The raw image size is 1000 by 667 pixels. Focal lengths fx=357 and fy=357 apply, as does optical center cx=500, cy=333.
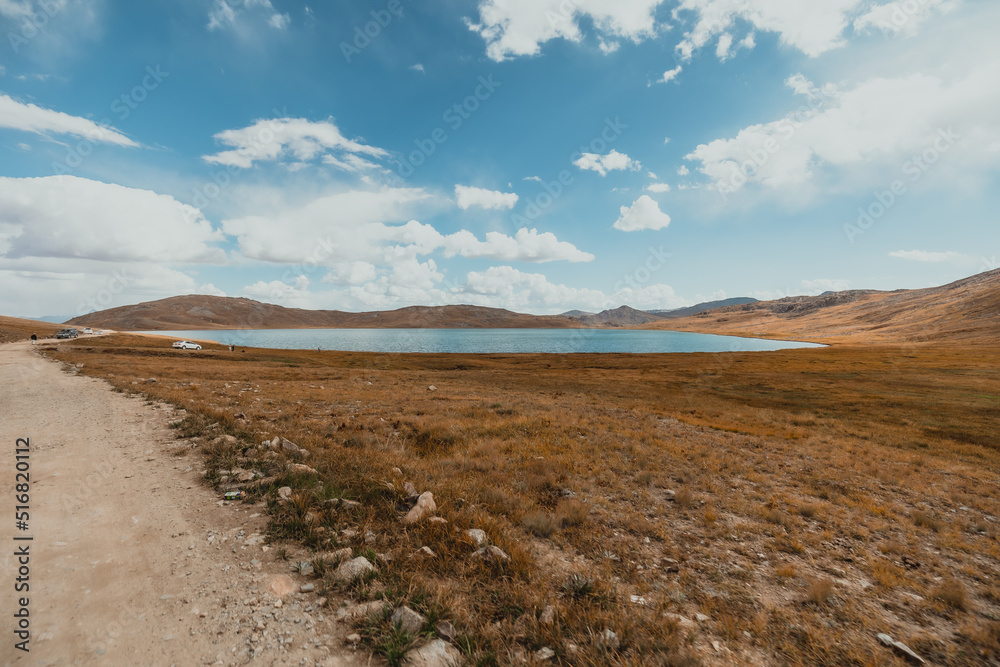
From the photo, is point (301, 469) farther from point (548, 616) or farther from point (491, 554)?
point (548, 616)

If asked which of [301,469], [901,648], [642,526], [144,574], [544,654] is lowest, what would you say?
[642,526]

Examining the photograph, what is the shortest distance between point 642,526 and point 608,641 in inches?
188

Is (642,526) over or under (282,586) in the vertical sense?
under

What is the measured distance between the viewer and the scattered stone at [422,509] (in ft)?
24.3

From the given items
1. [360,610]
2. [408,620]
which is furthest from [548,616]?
[360,610]

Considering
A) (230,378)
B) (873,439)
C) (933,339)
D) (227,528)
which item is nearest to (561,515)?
(227,528)

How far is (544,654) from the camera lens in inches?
178

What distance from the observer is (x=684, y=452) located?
15945mm

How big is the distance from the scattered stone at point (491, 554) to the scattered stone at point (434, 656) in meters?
1.85

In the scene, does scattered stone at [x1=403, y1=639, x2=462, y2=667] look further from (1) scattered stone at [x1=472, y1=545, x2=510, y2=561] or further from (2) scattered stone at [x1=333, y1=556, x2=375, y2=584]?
(1) scattered stone at [x1=472, y1=545, x2=510, y2=561]

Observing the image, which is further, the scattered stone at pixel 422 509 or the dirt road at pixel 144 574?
the scattered stone at pixel 422 509

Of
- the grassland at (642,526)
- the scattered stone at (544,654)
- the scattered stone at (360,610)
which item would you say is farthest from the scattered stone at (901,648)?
the scattered stone at (360,610)

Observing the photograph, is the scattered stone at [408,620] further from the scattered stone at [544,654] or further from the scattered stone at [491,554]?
the scattered stone at [491,554]

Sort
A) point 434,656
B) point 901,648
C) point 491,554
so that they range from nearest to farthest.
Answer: point 434,656 → point 901,648 → point 491,554
